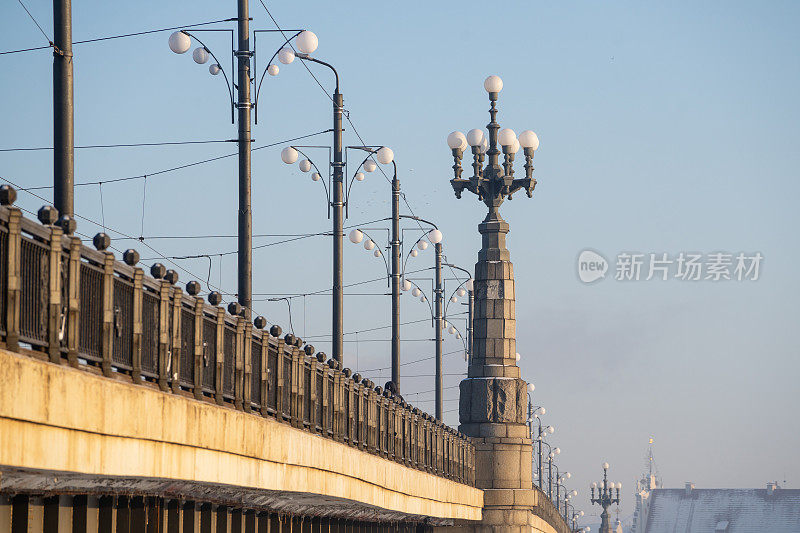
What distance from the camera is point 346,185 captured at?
1451 inches

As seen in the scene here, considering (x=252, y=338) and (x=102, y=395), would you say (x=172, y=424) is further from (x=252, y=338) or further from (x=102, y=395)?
(x=252, y=338)

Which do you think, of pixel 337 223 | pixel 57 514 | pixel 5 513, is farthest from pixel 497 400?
pixel 5 513

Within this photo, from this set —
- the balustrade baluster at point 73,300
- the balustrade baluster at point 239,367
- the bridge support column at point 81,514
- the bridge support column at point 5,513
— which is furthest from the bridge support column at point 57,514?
the balustrade baluster at point 239,367

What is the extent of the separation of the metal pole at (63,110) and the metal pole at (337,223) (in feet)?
52.1

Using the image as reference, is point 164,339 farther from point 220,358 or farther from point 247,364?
point 247,364

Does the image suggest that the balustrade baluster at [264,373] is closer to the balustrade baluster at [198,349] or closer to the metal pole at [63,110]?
the balustrade baluster at [198,349]

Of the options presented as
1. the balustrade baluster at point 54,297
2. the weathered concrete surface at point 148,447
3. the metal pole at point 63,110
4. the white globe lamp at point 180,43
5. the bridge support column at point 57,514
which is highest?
the white globe lamp at point 180,43

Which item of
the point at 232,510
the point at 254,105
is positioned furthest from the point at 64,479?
the point at 254,105

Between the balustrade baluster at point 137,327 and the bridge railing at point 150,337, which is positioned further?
the balustrade baluster at point 137,327

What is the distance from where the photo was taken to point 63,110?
1775 cm

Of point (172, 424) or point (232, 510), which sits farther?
point (232, 510)

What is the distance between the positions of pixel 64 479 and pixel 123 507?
383 cm

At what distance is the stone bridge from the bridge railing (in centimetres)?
2

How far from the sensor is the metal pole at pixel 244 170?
24953 millimetres
